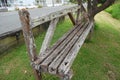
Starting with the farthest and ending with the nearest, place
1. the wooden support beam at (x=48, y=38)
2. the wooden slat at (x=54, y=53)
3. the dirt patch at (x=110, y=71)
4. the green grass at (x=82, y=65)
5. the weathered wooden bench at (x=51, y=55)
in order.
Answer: the dirt patch at (x=110, y=71)
the green grass at (x=82, y=65)
the wooden support beam at (x=48, y=38)
the wooden slat at (x=54, y=53)
the weathered wooden bench at (x=51, y=55)

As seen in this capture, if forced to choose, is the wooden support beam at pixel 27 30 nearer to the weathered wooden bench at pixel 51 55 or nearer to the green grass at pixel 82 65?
the weathered wooden bench at pixel 51 55

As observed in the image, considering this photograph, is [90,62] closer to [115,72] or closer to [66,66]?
[115,72]

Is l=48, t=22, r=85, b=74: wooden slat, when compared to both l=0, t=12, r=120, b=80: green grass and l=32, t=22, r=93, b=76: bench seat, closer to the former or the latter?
l=32, t=22, r=93, b=76: bench seat

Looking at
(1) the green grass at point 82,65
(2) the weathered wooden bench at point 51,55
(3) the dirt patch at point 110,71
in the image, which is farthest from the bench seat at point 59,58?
(3) the dirt patch at point 110,71

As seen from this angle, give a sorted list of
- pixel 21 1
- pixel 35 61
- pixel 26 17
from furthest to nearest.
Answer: pixel 21 1 → pixel 35 61 → pixel 26 17

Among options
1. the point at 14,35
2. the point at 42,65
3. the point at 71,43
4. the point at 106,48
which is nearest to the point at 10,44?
the point at 14,35

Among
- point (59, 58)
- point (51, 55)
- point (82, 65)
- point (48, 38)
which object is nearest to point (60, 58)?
point (59, 58)

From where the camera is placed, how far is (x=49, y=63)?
103 inches

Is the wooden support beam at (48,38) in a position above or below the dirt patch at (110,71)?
above

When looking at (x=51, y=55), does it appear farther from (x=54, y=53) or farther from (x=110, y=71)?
(x=110, y=71)

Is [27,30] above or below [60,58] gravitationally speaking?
above

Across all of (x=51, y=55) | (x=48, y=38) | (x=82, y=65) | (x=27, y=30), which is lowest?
(x=82, y=65)

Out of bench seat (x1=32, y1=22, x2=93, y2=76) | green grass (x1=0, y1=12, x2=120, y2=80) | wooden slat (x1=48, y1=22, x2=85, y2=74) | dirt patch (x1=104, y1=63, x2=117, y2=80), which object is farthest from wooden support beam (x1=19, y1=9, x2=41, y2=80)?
dirt patch (x1=104, y1=63, x2=117, y2=80)

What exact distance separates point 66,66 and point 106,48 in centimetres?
394
